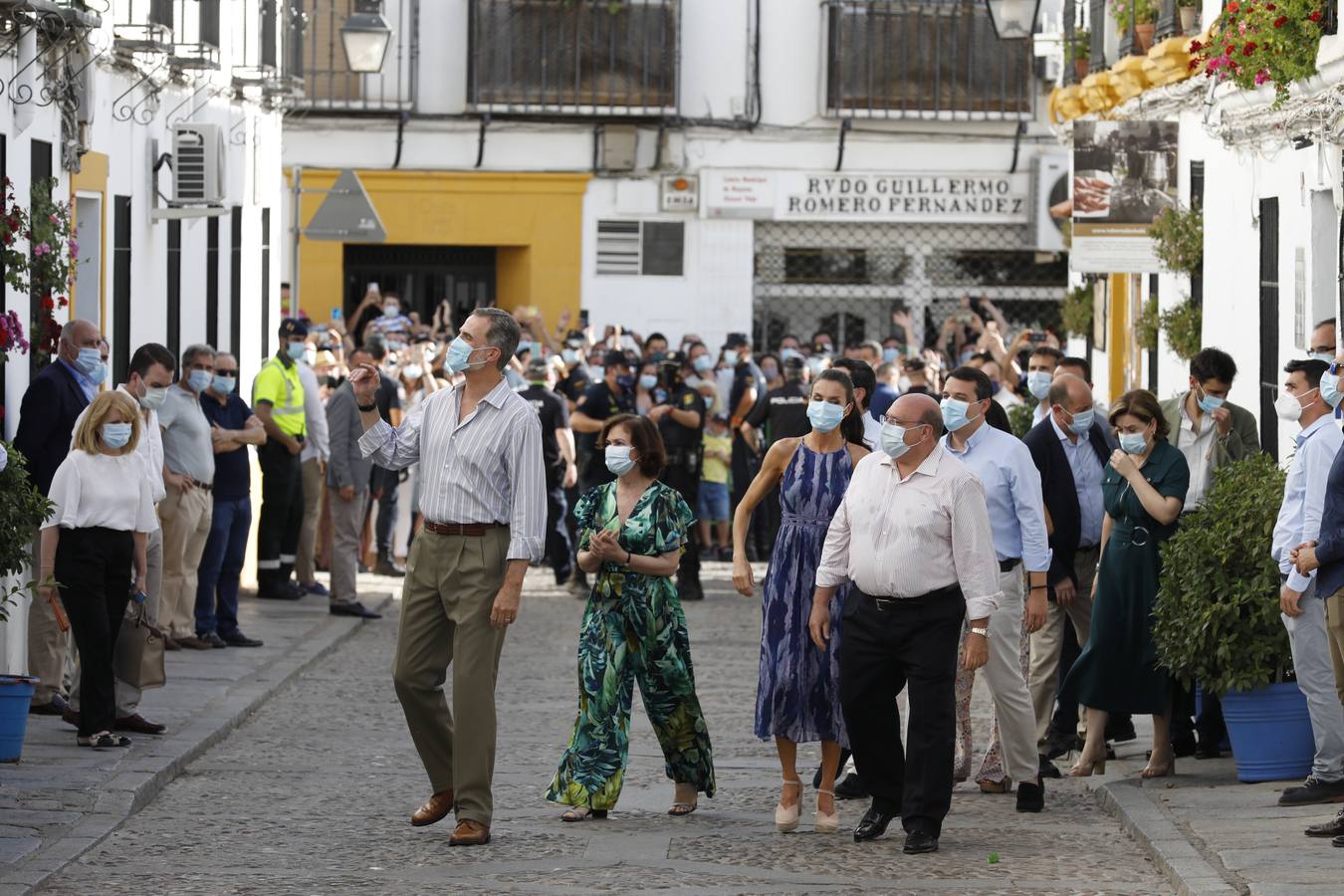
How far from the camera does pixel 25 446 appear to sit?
12820mm

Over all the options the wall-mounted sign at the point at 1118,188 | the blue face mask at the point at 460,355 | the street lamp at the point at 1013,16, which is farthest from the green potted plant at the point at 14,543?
the street lamp at the point at 1013,16

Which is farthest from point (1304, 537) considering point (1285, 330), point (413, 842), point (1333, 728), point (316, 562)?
point (316, 562)

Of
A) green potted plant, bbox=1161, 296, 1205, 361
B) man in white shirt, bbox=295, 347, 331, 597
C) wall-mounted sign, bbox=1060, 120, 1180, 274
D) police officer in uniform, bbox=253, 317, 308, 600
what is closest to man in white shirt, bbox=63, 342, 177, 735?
police officer in uniform, bbox=253, 317, 308, 600

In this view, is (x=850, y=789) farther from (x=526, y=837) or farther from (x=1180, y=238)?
(x=1180, y=238)

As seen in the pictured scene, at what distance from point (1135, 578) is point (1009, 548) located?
2.81ft

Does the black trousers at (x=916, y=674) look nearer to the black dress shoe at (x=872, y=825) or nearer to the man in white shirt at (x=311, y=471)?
the black dress shoe at (x=872, y=825)

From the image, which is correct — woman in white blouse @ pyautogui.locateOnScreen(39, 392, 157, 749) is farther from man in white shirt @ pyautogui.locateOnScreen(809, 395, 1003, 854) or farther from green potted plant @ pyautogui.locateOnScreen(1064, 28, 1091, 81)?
green potted plant @ pyautogui.locateOnScreen(1064, 28, 1091, 81)

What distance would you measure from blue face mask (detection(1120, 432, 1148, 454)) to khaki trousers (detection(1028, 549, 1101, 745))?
2.69 ft

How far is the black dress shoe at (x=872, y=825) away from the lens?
10.1 m

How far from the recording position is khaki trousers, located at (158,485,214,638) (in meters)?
15.6

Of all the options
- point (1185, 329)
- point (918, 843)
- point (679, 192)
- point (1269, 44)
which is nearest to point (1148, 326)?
point (1185, 329)

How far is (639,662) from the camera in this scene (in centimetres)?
1077

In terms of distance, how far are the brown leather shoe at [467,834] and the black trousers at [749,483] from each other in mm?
13167

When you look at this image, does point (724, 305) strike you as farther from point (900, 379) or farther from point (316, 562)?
point (316, 562)
